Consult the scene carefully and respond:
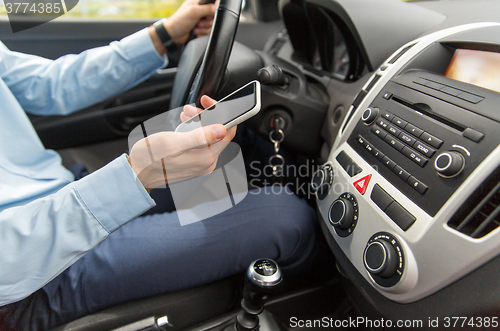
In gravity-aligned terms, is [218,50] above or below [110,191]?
above

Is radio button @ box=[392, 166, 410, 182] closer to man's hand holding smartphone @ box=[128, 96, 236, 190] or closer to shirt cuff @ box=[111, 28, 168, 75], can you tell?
man's hand holding smartphone @ box=[128, 96, 236, 190]

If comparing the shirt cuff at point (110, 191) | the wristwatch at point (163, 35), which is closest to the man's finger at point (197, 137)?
the shirt cuff at point (110, 191)

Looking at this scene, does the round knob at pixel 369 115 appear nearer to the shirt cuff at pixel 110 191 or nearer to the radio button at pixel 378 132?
the radio button at pixel 378 132

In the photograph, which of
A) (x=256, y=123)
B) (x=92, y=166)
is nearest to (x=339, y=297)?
(x=256, y=123)

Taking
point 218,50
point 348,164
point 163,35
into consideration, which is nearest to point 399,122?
point 348,164

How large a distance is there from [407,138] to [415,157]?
0.04 m

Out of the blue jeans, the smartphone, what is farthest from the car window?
the blue jeans

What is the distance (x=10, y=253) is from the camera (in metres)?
0.46

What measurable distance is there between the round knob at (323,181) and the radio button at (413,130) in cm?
18

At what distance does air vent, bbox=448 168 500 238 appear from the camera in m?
0.41

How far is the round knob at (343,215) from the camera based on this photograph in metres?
0.56

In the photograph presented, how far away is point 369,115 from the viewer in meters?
0.62

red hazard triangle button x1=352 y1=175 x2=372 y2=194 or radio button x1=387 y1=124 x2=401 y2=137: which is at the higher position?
radio button x1=387 y1=124 x2=401 y2=137

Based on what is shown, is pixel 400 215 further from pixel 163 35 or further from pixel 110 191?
pixel 163 35
